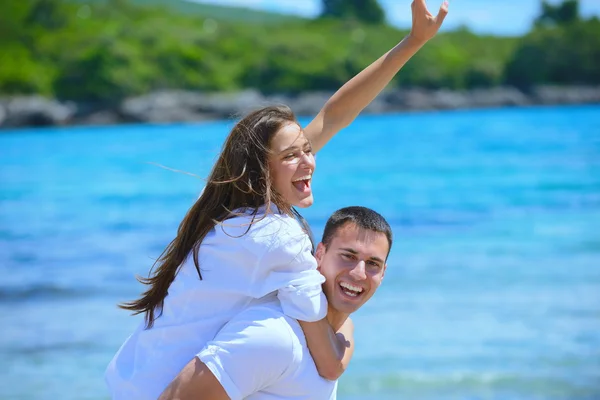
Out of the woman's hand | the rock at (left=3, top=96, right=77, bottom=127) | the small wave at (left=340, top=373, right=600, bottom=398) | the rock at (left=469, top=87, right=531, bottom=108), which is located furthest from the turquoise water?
the rock at (left=469, top=87, right=531, bottom=108)

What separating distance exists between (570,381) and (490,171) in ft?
58.1

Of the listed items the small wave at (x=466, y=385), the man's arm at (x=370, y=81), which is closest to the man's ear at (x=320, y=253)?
the man's arm at (x=370, y=81)

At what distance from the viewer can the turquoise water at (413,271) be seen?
669 centimetres

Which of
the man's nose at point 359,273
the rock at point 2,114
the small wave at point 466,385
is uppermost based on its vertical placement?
the rock at point 2,114

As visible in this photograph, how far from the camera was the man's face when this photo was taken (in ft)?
7.93

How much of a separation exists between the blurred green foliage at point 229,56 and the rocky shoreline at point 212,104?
2223 millimetres

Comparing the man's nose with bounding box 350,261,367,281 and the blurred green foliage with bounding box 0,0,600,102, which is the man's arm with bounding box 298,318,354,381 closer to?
the man's nose with bounding box 350,261,367,281

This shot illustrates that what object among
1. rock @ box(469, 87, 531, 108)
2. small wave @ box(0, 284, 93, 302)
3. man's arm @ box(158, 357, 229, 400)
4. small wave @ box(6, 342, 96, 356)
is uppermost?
rock @ box(469, 87, 531, 108)

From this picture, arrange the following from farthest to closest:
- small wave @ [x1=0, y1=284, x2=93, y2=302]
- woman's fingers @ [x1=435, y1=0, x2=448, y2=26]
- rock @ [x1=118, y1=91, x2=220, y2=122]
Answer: rock @ [x1=118, y1=91, x2=220, y2=122]
small wave @ [x1=0, y1=284, x2=93, y2=302]
woman's fingers @ [x1=435, y1=0, x2=448, y2=26]

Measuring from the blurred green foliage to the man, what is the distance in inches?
2615

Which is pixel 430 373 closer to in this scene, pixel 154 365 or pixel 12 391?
pixel 12 391

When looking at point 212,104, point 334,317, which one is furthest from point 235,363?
point 212,104

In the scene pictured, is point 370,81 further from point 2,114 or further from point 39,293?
point 2,114

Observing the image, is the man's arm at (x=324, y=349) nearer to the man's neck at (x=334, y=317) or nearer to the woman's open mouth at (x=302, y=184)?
the man's neck at (x=334, y=317)
